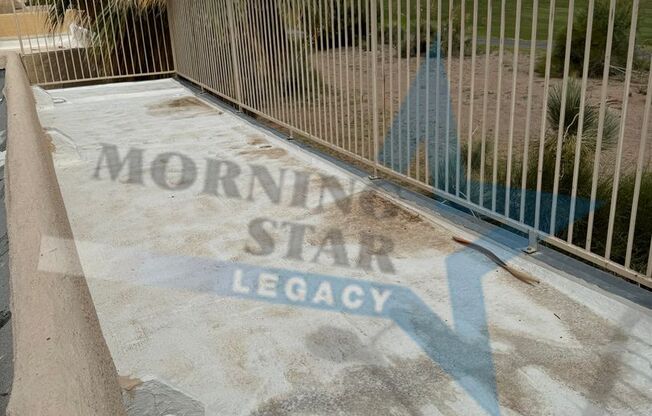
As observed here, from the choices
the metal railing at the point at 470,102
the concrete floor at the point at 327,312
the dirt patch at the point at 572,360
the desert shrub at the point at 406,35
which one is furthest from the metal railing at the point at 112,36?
the dirt patch at the point at 572,360

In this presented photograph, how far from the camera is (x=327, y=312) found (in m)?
3.18

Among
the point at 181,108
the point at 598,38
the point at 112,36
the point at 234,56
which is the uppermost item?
the point at 112,36

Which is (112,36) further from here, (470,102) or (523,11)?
(470,102)

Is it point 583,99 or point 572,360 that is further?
point 583,99

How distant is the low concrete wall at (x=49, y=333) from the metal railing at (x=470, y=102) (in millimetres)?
2317

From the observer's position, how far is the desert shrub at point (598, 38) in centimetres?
834

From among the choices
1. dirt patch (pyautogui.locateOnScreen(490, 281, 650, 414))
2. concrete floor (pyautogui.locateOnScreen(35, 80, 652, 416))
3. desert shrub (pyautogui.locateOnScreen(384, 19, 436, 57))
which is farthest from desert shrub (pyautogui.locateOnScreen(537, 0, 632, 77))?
dirt patch (pyautogui.locateOnScreen(490, 281, 650, 414))

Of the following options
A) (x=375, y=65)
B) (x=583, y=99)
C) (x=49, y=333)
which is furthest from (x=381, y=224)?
(x=49, y=333)

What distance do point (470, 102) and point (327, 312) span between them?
67.2 inches

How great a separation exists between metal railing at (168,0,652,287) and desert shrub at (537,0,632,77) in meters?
0.04

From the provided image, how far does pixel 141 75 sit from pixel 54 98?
180cm

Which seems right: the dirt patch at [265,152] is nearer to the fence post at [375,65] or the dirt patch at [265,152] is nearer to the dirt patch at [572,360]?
the fence post at [375,65]

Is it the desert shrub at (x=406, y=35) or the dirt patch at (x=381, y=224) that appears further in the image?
the desert shrub at (x=406, y=35)

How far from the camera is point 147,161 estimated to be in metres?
6.23
